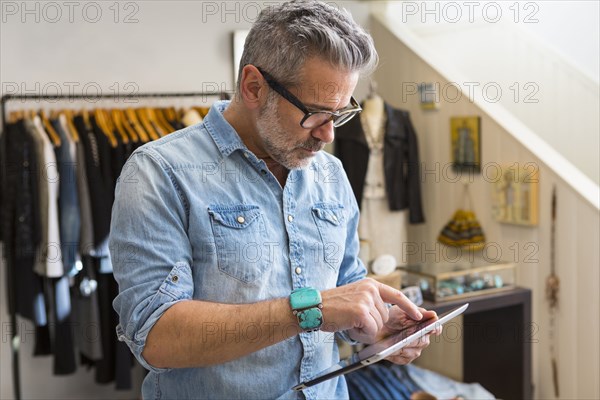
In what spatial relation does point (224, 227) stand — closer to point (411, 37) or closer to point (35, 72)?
point (35, 72)

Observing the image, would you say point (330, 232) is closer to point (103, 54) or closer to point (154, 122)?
point (154, 122)

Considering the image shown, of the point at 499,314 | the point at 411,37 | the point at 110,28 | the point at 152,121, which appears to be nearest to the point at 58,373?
the point at 152,121

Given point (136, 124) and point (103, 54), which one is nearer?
point (136, 124)

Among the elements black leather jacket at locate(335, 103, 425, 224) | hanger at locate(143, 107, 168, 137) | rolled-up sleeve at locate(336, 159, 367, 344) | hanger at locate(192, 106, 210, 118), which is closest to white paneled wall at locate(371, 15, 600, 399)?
black leather jacket at locate(335, 103, 425, 224)

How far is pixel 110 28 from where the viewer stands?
390 cm

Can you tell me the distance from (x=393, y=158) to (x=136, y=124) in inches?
57.4

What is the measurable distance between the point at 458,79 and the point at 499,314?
4.54 ft

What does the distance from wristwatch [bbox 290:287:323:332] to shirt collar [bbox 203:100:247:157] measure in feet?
1.29

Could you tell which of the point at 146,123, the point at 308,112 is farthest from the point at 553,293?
the point at 308,112

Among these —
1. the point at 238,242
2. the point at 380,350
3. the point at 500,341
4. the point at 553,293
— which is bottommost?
the point at 500,341

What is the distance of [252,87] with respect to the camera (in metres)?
1.50

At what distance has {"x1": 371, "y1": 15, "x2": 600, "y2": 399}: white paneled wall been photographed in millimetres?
3205

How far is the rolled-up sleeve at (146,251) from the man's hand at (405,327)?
1.56 ft

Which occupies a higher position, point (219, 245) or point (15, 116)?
point (15, 116)
